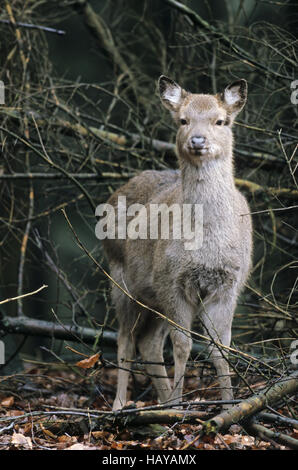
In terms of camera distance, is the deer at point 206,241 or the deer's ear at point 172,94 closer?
the deer at point 206,241

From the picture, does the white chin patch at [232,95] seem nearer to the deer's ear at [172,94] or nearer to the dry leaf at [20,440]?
the deer's ear at [172,94]

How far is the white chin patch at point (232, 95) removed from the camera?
22.7ft

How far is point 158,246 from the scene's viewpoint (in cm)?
721

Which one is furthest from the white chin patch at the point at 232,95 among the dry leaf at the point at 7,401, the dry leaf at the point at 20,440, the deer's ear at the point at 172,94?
the dry leaf at the point at 7,401

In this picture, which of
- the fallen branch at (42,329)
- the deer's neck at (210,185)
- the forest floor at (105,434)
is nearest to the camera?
the forest floor at (105,434)

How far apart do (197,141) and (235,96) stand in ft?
2.67

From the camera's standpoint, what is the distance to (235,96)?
6.96m

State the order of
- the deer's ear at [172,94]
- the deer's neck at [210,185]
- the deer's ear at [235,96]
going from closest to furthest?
the deer's neck at [210,185] < the deer's ear at [235,96] < the deer's ear at [172,94]

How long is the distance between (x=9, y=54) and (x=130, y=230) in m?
2.91

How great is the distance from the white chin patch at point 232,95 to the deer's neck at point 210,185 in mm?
585

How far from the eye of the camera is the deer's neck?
22.1 feet

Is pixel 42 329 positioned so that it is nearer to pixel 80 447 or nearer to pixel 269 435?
pixel 80 447

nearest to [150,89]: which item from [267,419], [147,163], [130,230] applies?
[147,163]
